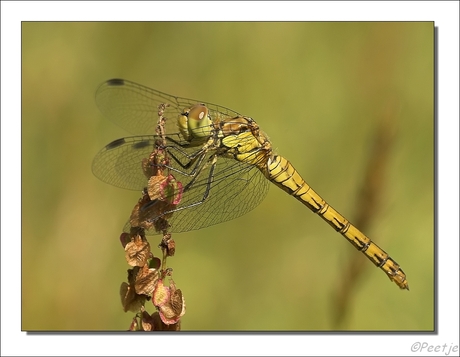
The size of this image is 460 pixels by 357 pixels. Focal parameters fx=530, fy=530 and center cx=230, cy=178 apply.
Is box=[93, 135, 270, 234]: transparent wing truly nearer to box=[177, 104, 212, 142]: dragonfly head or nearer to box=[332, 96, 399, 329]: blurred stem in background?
box=[177, 104, 212, 142]: dragonfly head

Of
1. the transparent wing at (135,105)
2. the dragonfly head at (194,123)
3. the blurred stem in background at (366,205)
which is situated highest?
the transparent wing at (135,105)

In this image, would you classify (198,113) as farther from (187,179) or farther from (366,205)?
(366,205)

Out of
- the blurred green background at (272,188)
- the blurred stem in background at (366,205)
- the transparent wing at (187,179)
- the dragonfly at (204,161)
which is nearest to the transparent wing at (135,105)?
the dragonfly at (204,161)

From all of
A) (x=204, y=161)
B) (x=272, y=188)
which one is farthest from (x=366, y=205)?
(x=272, y=188)

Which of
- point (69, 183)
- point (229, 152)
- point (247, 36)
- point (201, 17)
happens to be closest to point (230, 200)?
point (229, 152)

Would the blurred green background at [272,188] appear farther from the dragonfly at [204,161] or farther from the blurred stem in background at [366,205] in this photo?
the dragonfly at [204,161]

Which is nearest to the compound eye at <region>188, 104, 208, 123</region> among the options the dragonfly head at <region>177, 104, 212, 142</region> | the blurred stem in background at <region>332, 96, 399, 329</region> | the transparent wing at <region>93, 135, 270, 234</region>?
the dragonfly head at <region>177, 104, 212, 142</region>

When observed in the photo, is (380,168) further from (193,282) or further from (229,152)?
(193,282)
